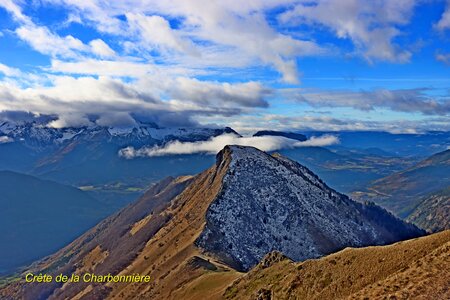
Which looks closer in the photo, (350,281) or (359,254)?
(350,281)

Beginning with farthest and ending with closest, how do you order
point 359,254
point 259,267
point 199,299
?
point 199,299
point 259,267
point 359,254

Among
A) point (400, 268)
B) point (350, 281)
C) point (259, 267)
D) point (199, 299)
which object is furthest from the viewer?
point (199, 299)

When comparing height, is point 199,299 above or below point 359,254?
below

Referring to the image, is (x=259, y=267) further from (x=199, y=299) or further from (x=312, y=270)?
(x=312, y=270)

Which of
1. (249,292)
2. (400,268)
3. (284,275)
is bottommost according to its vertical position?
(249,292)

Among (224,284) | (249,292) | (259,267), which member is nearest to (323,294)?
(249,292)

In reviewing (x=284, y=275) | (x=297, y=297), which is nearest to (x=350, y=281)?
(x=297, y=297)
